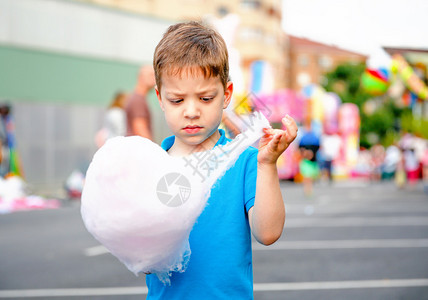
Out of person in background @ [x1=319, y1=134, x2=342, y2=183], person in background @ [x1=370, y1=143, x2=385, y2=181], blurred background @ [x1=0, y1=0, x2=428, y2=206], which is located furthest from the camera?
person in background @ [x1=319, y1=134, x2=342, y2=183]

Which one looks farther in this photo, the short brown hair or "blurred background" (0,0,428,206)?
"blurred background" (0,0,428,206)

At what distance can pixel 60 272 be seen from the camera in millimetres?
6066

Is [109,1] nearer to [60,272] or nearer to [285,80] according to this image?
[60,272]

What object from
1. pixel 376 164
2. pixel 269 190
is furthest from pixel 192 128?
pixel 376 164

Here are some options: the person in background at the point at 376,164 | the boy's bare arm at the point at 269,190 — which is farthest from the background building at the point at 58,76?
the boy's bare arm at the point at 269,190

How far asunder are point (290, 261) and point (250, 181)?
16.0 ft

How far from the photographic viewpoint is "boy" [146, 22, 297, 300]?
1775mm

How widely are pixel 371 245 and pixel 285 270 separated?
1.92 m

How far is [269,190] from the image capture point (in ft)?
5.82

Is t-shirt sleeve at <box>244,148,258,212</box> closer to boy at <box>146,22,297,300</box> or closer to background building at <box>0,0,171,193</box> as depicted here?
boy at <box>146,22,297,300</box>

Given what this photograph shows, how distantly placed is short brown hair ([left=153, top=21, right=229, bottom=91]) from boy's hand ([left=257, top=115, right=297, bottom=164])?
0.75 ft

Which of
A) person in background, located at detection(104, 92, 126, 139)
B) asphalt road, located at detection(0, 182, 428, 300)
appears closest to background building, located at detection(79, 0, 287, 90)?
asphalt road, located at detection(0, 182, 428, 300)

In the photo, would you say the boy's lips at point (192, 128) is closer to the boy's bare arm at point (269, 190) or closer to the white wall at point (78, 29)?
the boy's bare arm at point (269, 190)

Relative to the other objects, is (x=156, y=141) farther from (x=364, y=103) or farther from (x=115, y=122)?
(x=364, y=103)
